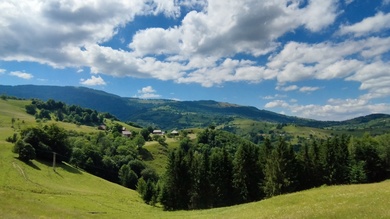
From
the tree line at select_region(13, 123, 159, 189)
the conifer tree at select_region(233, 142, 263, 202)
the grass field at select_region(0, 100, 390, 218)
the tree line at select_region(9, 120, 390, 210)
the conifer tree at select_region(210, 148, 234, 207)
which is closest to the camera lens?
the grass field at select_region(0, 100, 390, 218)

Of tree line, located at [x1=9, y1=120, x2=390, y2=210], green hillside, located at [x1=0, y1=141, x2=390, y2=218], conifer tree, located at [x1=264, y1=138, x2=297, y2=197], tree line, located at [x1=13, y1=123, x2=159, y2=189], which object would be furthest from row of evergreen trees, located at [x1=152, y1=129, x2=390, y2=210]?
tree line, located at [x1=13, y1=123, x2=159, y2=189]

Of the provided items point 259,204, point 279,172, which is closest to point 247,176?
point 279,172

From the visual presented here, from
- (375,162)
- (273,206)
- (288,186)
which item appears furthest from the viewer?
(375,162)

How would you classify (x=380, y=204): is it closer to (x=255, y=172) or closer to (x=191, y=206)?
(x=255, y=172)

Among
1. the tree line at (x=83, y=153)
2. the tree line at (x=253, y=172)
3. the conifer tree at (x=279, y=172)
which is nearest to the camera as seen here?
the conifer tree at (x=279, y=172)

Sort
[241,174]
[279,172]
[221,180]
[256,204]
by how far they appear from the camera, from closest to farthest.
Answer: [256,204] → [279,172] → [241,174] → [221,180]

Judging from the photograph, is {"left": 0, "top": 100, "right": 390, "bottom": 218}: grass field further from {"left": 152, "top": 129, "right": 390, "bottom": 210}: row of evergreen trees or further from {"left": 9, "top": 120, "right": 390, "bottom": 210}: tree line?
{"left": 152, "top": 129, "right": 390, "bottom": 210}: row of evergreen trees

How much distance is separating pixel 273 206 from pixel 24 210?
31.6 meters

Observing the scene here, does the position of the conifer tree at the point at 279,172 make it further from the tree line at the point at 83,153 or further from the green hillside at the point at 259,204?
the tree line at the point at 83,153

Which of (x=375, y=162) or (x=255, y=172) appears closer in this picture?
(x=255, y=172)

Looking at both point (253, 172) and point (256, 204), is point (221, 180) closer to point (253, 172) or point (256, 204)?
point (253, 172)

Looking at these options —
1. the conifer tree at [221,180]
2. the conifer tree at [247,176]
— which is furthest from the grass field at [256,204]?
the conifer tree at [221,180]

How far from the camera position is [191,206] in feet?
270

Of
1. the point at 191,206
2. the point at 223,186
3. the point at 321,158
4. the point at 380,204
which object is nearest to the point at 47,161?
the point at 191,206
